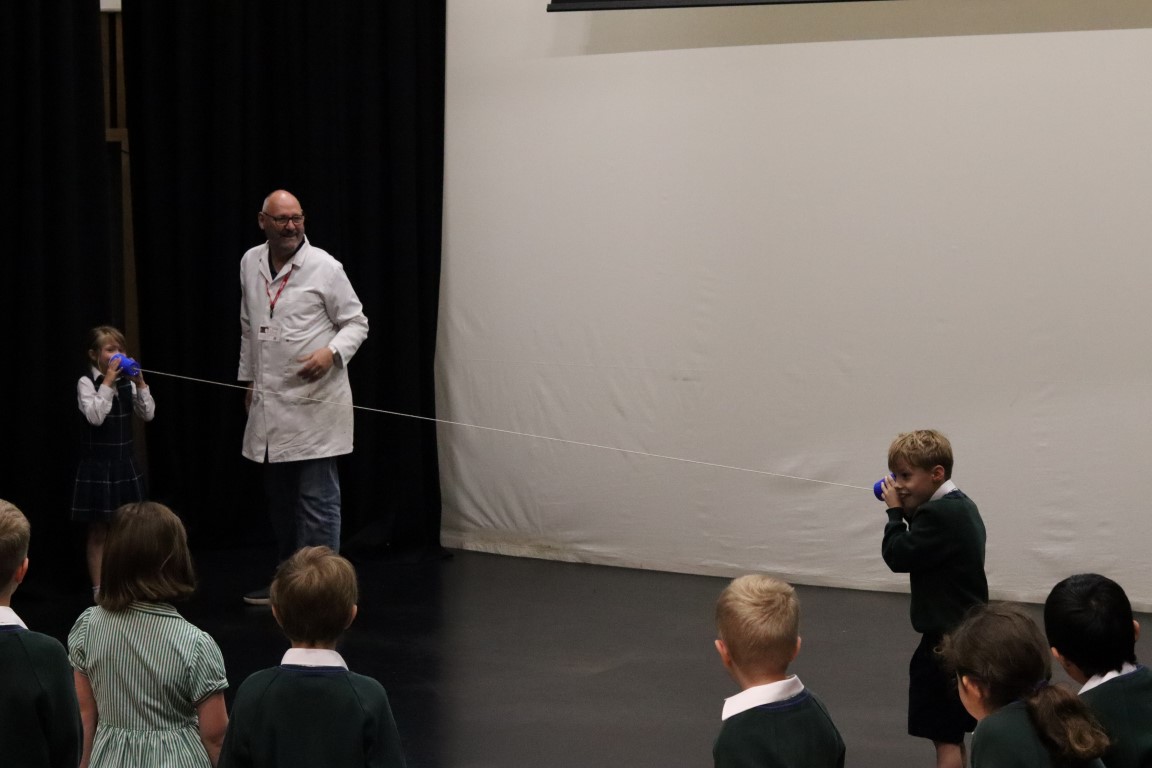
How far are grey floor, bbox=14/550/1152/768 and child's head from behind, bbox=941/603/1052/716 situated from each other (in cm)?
149

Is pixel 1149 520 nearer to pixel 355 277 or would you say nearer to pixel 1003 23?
pixel 1003 23

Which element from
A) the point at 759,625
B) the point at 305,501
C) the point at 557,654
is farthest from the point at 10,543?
the point at 305,501

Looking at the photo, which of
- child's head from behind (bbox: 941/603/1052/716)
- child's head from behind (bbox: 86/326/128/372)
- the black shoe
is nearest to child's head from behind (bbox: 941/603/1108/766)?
child's head from behind (bbox: 941/603/1052/716)

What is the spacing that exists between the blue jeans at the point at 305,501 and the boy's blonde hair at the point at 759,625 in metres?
2.79

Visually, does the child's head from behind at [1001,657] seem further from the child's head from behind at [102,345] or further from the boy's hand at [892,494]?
the child's head from behind at [102,345]

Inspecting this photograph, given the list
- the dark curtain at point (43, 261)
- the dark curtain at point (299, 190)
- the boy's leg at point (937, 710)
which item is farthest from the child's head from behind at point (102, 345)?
the boy's leg at point (937, 710)

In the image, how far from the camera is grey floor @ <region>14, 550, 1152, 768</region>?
3365mm

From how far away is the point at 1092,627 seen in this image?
2027mm

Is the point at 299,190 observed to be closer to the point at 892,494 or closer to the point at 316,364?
the point at 316,364

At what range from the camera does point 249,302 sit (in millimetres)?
4617

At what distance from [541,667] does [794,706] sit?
217cm

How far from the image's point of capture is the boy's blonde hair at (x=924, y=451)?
2.83 metres

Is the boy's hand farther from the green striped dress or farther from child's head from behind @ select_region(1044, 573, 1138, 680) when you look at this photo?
the green striped dress

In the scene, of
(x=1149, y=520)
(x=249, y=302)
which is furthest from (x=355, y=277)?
(x=1149, y=520)
